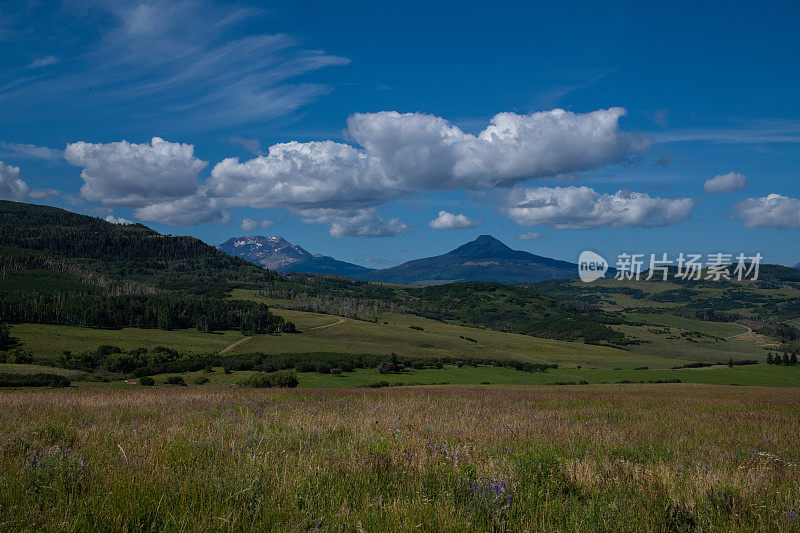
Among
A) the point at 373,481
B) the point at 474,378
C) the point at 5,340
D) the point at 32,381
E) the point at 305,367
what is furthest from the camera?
the point at 5,340

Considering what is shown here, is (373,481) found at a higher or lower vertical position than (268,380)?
higher

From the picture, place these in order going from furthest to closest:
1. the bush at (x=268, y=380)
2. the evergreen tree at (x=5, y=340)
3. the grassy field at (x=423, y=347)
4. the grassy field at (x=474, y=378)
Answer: the grassy field at (x=423, y=347), the evergreen tree at (x=5, y=340), the grassy field at (x=474, y=378), the bush at (x=268, y=380)

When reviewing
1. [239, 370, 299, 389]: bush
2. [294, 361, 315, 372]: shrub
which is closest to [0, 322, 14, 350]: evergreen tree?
[294, 361, 315, 372]: shrub

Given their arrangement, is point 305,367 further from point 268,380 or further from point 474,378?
point 268,380

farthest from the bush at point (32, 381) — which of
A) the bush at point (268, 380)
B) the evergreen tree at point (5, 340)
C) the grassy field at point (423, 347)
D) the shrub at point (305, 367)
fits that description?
the evergreen tree at point (5, 340)

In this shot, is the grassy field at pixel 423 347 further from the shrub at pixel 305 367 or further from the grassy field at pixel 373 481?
the grassy field at pixel 373 481

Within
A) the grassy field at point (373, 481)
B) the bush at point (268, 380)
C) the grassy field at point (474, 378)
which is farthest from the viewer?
the grassy field at point (474, 378)

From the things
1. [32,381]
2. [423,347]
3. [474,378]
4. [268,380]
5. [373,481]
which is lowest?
[423,347]

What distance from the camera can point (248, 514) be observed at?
439 centimetres

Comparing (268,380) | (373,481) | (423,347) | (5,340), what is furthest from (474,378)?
(5,340)

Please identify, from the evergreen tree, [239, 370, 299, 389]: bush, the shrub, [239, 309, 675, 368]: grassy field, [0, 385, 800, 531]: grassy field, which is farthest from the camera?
[239, 309, 675, 368]: grassy field

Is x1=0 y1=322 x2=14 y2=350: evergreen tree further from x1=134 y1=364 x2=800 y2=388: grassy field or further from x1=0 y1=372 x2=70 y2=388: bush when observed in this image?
x1=0 y1=372 x2=70 y2=388: bush

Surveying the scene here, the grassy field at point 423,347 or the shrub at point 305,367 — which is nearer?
the shrub at point 305,367

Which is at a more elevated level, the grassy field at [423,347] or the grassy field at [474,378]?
the grassy field at [474,378]
